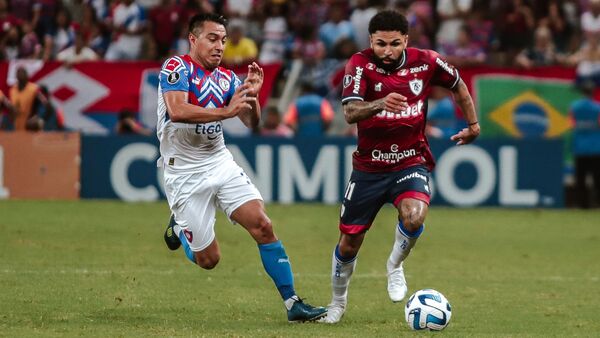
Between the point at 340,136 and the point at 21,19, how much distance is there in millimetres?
7403

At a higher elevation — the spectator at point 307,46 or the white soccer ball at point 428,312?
the spectator at point 307,46

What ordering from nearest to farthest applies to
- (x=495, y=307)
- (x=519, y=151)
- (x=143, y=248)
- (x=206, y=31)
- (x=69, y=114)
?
(x=206, y=31), (x=495, y=307), (x=143, y=248), (x=519, y=151), (x=69, y=114)

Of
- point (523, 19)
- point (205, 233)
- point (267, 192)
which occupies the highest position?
point (523, 19)

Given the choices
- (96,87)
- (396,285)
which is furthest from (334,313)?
(96,87)

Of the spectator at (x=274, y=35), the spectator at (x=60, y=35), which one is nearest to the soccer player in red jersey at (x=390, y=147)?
the spectator at (x=274, y=35)

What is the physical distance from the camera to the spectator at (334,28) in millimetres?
22547

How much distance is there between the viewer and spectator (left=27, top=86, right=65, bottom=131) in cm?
2136

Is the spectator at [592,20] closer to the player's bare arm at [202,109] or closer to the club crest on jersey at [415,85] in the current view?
the club crest on jersey at [415,85]

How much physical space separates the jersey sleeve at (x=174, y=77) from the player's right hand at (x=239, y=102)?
50 cm

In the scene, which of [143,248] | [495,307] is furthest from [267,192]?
[495,307]

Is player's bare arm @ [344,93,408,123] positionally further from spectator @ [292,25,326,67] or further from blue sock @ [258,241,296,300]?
spectator @ [292,25,326,67]

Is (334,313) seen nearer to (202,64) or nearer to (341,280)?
(341,280)

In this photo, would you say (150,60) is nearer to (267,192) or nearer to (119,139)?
(119,139)

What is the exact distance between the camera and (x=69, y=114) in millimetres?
21812
